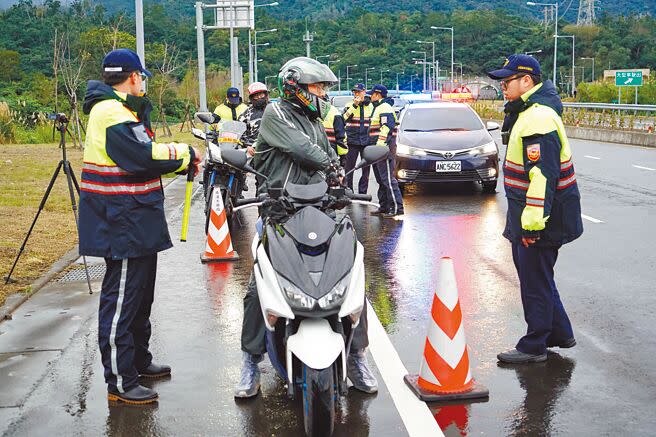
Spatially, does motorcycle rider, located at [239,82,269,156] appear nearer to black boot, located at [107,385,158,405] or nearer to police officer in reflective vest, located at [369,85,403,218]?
police officer in reflective vest, located at [369,85,403,218]

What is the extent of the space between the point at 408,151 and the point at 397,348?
1033 centimetres

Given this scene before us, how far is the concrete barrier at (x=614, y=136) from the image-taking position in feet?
A: 95.6

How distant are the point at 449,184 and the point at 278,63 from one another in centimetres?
12680

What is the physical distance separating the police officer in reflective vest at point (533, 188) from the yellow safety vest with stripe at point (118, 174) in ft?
7.23

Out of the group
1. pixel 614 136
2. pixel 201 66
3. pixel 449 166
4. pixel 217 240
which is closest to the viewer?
pixel 217 240

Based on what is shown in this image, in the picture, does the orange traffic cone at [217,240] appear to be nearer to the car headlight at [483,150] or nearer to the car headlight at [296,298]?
the car headlight at [296,298]

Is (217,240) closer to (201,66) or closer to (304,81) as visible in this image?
(304,81)

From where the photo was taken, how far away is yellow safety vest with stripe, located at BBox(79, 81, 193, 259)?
559 centimetres

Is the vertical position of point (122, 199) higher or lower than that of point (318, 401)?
higher

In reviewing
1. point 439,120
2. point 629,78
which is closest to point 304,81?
point 439,120

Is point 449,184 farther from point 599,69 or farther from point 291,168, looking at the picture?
point 599,69

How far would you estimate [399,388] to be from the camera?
19.2 feet

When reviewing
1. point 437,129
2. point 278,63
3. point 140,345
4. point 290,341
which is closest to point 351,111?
point 437,129

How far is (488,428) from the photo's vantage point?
5.20 meters
